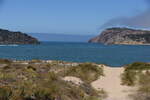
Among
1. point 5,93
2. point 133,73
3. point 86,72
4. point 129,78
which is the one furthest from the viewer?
point 86,72

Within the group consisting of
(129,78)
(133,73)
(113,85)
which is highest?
(133,73)

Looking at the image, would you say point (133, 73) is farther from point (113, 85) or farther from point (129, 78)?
point (113, 85)

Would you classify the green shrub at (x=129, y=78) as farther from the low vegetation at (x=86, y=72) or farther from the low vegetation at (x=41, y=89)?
the low vegetation at (x=41, y=89)

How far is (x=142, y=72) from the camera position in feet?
90.5

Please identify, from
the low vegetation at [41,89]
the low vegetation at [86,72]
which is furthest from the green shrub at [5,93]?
the low vegetation at [86,72]

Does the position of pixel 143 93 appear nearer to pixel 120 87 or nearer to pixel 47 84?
pixel 120 87

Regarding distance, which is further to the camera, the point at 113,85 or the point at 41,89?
the point at 113,85

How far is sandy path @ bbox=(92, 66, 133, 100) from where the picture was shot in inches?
874

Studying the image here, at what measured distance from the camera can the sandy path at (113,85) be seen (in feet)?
72.8

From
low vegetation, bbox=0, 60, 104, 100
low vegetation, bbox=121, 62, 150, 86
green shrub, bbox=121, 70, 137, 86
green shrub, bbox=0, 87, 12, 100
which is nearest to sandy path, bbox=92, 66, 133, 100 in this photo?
green shrub, bbox=121, 70, 137, 86

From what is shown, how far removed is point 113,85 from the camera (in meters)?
25.5

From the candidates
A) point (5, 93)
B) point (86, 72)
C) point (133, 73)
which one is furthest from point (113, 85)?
point (5, 93)

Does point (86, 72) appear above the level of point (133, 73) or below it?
below

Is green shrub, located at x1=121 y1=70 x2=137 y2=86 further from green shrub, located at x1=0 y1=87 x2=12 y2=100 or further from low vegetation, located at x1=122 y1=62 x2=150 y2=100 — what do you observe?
green shrub, located at x1=0 y1=87 x2=12 y2=100
